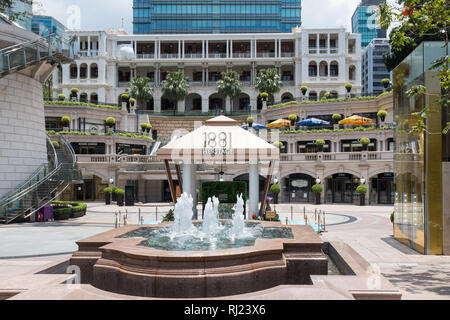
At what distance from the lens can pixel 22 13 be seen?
30312mm

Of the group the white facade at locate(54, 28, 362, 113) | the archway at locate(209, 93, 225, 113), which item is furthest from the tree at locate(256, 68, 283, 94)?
the archway at locate(209, 93, 225, 113)

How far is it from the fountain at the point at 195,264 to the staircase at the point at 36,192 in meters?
16.7

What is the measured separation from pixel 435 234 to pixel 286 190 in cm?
3153

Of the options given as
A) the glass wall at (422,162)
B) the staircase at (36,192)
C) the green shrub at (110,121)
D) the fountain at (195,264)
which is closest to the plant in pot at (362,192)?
the glass wall at (422,162)

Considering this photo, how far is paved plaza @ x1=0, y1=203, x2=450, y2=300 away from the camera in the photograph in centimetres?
996

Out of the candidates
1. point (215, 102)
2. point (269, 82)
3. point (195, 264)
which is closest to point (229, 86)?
point (269, 82)

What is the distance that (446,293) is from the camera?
30.1ft

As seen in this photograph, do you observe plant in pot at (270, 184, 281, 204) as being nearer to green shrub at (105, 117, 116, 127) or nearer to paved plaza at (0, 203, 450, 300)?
paved plaza at (0, 203, 450, 300)

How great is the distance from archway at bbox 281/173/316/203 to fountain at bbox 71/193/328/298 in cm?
3312

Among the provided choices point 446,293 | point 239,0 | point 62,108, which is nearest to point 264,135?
point 62,108

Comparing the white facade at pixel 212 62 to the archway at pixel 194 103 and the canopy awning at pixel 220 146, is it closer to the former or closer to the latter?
the archway at pixel 194 103

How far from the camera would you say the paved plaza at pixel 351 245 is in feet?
32.7

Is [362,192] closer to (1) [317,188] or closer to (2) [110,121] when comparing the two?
(1) [317,188]
